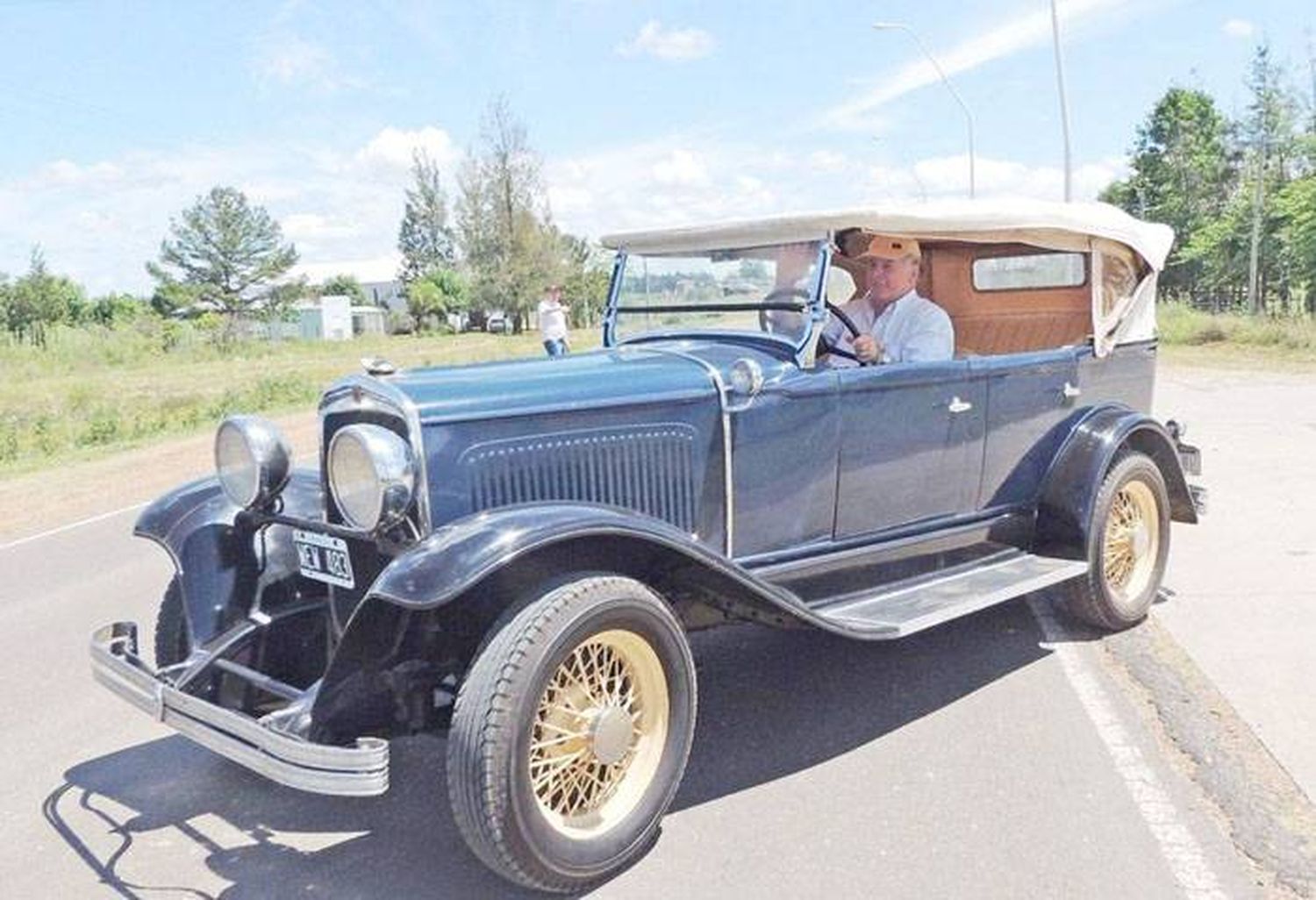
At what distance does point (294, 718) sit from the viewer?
310 cm

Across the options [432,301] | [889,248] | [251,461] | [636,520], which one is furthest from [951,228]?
[432,301]

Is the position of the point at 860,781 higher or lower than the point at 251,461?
lower

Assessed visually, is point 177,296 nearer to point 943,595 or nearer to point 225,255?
point 225,255

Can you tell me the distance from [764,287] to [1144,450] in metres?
2.31

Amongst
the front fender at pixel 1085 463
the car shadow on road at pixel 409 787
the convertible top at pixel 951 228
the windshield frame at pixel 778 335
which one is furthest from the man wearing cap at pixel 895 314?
the car shadow on road at pixel 409 787

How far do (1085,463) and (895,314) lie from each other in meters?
1.13

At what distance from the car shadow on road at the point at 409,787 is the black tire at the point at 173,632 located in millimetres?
383

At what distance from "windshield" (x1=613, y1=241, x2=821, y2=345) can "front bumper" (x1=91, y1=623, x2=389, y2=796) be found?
7.48 ft

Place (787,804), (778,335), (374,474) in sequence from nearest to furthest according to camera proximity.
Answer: (374,474)
(787,804)
(778,335)

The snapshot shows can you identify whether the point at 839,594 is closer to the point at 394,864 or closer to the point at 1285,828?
the point at 1285,828

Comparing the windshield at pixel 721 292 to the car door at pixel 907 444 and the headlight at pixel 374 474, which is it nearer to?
the car door at pixel 907 444

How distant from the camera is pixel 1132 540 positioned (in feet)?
17.4

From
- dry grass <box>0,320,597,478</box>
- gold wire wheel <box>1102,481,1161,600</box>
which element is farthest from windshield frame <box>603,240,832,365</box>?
gold wire wheel <box>1102,481,1161,600</box>

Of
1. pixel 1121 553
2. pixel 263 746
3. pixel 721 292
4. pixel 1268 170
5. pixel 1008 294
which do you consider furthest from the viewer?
pixel 1268 170
